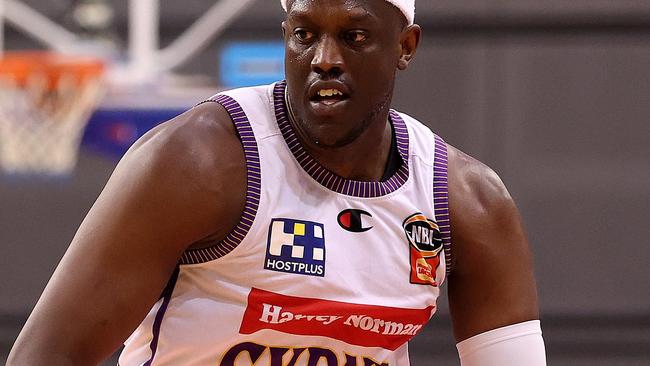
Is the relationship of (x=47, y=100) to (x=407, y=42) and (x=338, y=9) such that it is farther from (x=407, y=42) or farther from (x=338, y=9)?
(x=338, y=9)

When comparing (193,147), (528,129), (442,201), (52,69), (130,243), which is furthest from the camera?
(528,129)

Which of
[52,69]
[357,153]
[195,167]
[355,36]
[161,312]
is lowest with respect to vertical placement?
[161,312]

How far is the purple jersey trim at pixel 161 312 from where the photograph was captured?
2.15m

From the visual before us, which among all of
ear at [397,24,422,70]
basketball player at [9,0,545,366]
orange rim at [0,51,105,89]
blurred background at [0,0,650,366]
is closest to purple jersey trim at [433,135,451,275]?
basketball player at [9,0,545,366]

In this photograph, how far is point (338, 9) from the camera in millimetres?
2080

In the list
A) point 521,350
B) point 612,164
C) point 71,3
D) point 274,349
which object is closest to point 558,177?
point 612,164

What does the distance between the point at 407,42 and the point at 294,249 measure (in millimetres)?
486

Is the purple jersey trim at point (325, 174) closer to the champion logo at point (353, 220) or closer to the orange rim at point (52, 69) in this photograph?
the champion logo at point (353, 220)

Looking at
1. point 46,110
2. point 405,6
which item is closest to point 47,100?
point 46,110

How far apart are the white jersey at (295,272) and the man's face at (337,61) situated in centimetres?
11

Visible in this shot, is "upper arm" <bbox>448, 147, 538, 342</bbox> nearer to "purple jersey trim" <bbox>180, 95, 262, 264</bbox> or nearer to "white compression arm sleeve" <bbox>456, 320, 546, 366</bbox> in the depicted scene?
"white compression arm sleeve" <bbox>456, 320, 546, 366</bbox>

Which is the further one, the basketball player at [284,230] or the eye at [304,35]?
the eye at [304,35]

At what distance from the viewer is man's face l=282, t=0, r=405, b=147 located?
2.09 meters

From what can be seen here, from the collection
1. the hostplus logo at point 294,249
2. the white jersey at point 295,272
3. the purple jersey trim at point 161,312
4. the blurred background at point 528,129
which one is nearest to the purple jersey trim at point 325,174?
the white jersey at point 295,272
